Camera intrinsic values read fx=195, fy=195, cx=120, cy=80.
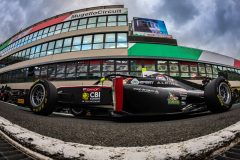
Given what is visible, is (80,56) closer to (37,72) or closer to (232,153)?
(37,72)

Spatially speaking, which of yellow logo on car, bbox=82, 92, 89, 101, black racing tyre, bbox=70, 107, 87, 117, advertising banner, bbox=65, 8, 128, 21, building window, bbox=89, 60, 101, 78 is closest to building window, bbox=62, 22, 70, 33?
advertising banner, bbox=65, 8, 128, 21

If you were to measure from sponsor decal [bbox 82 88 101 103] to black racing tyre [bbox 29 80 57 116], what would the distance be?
0.77 m

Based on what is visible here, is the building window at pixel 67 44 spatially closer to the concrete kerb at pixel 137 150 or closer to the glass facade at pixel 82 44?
the glass facade at pixel 82 44

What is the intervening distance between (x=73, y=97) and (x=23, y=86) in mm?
20502

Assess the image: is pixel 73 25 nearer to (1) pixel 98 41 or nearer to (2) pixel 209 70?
(1) pixel 98 41

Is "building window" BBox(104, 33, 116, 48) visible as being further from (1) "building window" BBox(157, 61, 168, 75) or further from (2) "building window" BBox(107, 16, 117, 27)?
(1) "building window" BBox(157, 61, 168, 75)

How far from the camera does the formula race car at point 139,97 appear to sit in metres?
4.29

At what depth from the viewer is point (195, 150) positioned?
167 cm

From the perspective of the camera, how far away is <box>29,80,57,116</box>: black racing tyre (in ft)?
15.9

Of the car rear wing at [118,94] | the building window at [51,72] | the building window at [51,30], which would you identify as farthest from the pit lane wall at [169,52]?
the car rear wing at [118,94]

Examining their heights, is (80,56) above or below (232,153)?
above

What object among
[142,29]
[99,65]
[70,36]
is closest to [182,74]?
[142,29]

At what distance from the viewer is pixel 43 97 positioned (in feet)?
16.4

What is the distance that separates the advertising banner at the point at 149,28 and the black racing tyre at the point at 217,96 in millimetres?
16011
